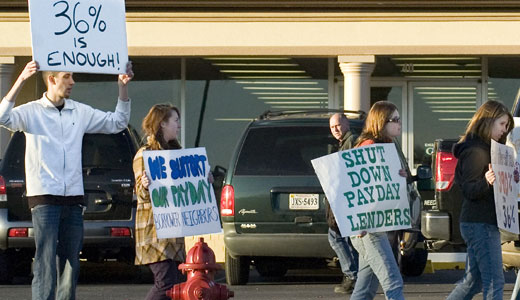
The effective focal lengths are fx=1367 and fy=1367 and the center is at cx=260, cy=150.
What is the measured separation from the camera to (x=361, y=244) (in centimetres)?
923

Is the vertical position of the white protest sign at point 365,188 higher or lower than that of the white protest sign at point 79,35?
lower

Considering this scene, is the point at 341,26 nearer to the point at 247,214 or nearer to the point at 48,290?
the point at 247,214

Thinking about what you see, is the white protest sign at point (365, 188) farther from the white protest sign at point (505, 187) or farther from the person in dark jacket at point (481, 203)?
the white protest sign at point (505, 187)

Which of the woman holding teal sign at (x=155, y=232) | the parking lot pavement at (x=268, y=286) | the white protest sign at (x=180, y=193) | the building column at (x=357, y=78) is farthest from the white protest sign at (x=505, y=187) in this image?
the building column at (x=357, y=78)

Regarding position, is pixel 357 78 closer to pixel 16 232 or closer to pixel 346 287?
pixel 346 287

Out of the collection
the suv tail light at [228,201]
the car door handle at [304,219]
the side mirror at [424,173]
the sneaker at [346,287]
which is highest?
the side mirror at [424,173]

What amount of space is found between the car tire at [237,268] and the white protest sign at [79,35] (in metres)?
5.15

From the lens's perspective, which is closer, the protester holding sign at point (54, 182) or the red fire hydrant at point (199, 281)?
the red fire hydrant at point (199, 281)

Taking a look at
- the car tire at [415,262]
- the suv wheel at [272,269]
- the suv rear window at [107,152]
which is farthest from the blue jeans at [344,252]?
the suv wheel at [272,269]

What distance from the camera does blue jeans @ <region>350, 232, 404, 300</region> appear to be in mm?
9016

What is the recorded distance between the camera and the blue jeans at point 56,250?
29.0ft

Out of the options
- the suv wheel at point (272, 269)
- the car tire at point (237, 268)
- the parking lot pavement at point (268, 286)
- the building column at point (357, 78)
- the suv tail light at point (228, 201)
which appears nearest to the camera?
the parking lot pavement at point (268, 286)

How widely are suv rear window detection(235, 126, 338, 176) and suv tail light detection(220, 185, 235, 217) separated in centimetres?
20

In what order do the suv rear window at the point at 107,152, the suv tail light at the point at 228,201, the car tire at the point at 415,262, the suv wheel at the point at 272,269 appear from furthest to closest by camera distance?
the suv wheel at the point at 272,269, the car tire at the point at 415,262, the suv rear window at the point at 107,152, the suv tail light at the point at 228,201
